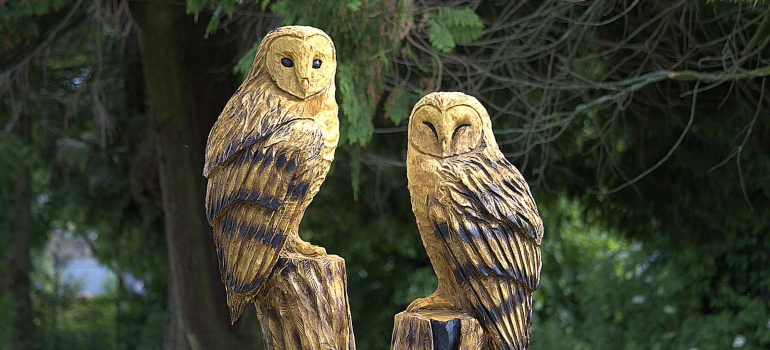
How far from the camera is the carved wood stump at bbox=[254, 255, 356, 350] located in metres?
2.86

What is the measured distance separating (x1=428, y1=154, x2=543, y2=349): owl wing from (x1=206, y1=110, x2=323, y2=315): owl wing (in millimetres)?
433

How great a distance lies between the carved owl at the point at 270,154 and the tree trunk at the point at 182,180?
8.06 ft

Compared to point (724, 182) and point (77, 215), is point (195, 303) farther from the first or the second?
point (724, 182)

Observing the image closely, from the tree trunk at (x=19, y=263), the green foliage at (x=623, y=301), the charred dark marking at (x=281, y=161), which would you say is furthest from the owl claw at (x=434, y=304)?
the tree trunk at (x=19, y=263)

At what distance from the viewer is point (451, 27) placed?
389cm

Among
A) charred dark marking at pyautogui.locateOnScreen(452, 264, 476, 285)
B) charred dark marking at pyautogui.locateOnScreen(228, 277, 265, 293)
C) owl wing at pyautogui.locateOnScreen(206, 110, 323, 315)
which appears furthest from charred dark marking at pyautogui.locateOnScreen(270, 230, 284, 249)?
charred dark marking at pyautogui.locateOnScreen(452, 264, 476, 285)

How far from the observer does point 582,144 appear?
5.88 meters

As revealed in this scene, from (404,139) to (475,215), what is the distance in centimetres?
309

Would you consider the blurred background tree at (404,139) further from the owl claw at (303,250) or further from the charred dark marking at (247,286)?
the charred dark marking at (247,286)

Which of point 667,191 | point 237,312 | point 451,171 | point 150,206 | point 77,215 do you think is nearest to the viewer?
point 451,171

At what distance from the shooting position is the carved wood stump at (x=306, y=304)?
113 inches

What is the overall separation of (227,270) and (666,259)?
4565 mm

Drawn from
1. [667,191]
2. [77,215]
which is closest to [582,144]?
[667,191]

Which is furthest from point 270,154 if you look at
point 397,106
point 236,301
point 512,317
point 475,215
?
point 397,106
